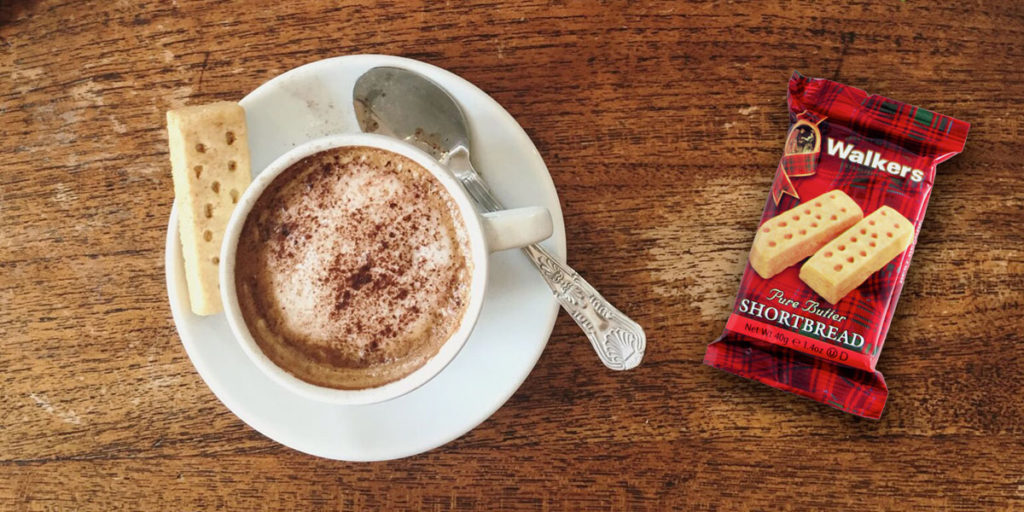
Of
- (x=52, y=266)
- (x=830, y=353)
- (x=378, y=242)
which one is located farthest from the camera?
(x=52, y=266)

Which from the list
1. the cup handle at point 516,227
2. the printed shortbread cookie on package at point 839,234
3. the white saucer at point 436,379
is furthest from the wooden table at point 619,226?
the cup handle at point 516,227

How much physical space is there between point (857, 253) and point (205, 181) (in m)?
1.13

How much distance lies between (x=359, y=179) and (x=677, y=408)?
2.44ft

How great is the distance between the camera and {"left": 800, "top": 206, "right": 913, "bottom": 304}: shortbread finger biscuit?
1.27 metres

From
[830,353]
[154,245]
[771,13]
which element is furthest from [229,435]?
[771,13]

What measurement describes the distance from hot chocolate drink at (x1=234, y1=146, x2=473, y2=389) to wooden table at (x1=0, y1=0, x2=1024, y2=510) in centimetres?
35

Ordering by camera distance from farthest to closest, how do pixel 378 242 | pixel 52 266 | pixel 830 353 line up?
pixel 52 266
pixel 830 353
pixel 378 242

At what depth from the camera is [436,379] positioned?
123 centimetres

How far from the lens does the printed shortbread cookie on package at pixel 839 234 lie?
128 cm

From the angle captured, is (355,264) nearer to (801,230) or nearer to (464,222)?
(464,222)

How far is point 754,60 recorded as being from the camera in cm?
134

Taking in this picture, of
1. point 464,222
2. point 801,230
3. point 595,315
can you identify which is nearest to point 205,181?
point 464,222

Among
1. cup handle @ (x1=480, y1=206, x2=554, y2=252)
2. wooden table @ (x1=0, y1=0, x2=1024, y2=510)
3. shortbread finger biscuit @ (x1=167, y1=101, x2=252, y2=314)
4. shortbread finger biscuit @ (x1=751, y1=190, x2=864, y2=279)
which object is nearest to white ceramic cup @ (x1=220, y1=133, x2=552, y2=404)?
cup handle @ (x1=480, y1=206, x2=554, y2=252)

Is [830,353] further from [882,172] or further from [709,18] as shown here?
[709,18]
